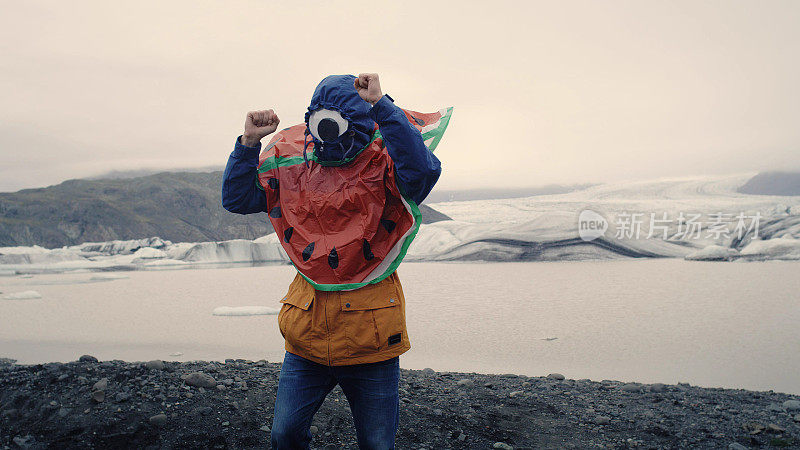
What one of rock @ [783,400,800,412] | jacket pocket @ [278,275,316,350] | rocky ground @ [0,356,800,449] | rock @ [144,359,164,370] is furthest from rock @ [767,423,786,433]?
rock @ [144,359,164,370]

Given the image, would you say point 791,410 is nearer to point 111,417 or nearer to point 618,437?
point 618,437

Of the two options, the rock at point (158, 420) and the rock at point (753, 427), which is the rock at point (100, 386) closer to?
the rock at point (158, 420)

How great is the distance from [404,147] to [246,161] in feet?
2.23

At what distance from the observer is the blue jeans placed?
184cm

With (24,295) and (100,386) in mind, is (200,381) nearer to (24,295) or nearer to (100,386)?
(100,386)

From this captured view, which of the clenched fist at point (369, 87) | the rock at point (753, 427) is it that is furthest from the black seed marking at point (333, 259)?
the rock at point (753, 427)

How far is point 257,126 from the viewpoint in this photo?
2051mm

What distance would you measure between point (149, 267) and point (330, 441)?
17.1m

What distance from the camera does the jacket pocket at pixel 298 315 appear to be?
189cm

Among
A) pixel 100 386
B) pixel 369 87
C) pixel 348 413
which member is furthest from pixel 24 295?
pixel 369 87

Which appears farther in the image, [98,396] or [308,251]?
[98,396]

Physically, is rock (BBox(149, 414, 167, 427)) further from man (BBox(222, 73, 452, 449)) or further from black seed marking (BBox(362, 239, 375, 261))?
black seed marking (BBox(362, 239, 375, 261))

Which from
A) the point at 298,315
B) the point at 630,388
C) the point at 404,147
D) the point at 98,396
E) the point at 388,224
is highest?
the point at 404,147

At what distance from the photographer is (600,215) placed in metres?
14.9
